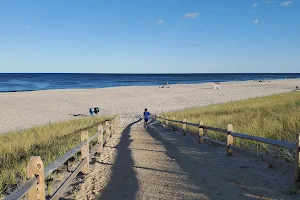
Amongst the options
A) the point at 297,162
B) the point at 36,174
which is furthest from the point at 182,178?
the point at 36,174

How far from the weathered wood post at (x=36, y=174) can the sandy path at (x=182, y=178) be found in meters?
1.84

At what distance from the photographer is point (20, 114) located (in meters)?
30.2

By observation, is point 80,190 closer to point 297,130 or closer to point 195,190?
point 195,190

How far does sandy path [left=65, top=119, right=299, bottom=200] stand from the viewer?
17.4 feet

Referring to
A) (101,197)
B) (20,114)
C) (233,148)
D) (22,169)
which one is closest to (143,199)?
(101,197)

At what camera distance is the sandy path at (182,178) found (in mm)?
5305

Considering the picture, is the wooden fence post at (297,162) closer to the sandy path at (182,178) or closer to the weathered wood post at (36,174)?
the sandy path at (182,178)

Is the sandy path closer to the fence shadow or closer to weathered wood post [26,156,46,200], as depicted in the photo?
the fence shadow

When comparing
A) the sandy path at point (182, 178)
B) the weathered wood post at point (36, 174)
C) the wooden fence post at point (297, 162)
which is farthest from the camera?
the sandy path at point (182, 178)

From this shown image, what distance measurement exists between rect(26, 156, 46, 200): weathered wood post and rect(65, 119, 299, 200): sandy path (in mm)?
1843

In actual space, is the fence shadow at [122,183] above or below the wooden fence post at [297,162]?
below

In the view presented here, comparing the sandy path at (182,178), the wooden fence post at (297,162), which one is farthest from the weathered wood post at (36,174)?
the wooden fence post at (297,162)

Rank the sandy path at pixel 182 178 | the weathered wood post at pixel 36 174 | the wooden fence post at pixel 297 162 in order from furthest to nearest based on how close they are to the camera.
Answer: the sandy path at pixel 182 178
the wooden fence post at pixel 297 162
the weathered wood post at pixel 36 174

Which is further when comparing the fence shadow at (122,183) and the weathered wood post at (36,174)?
the fence shadow at (122,183)
